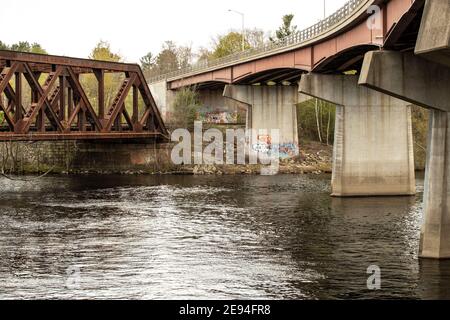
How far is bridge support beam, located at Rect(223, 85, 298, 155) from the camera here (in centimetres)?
8750

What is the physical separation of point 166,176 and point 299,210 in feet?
102

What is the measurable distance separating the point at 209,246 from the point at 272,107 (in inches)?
2182

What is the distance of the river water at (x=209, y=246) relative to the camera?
25016mm

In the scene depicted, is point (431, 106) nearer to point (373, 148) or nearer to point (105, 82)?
point (373, 148)

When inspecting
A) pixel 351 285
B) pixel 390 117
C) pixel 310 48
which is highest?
pixel 310 48

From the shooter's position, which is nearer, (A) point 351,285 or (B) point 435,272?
(A) point 351,285

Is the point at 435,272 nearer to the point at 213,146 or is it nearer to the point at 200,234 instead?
the point at 200,234

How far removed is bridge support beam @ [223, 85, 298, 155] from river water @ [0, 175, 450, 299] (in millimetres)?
29658

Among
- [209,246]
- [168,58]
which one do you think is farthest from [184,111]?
[168,58]

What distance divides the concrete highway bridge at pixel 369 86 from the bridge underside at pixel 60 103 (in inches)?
486

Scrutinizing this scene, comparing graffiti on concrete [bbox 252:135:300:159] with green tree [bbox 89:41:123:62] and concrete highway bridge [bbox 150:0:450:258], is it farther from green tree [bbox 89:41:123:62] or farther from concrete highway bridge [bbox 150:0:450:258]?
green tree [bbox 89:41:123:62]

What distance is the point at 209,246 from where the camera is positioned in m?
33.5

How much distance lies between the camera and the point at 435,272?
27062 millimetres

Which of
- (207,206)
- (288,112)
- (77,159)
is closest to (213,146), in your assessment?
(288,112)
